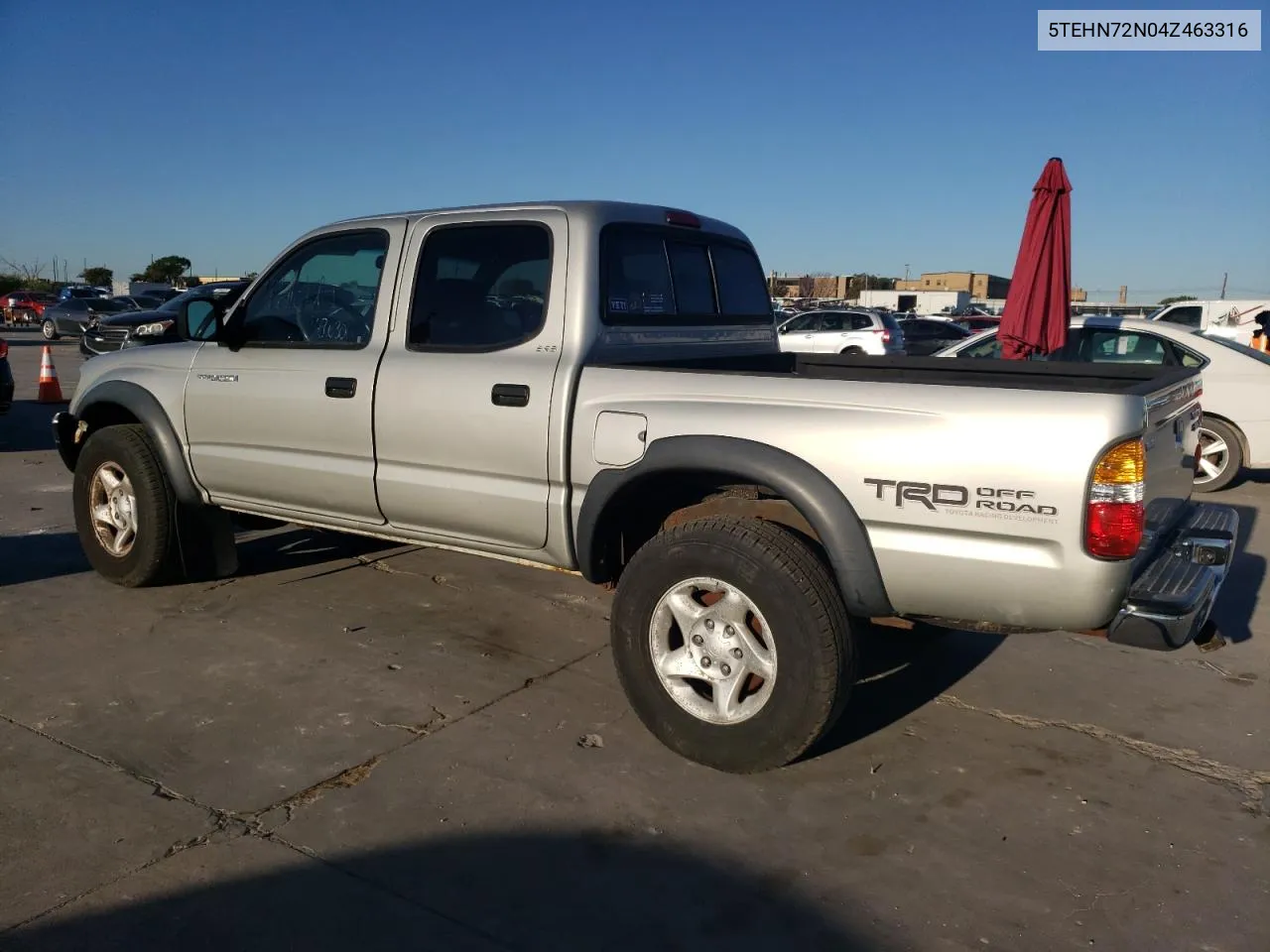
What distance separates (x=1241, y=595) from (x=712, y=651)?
156 inches

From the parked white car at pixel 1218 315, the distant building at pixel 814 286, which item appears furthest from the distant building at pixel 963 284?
the parked white car at pixel 1218 315

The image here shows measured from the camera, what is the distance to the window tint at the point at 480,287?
407cm

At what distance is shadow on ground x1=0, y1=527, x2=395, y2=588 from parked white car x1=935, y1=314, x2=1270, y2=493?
5175 mm

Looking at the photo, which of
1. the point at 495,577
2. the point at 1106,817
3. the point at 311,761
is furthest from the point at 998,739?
the point at 495,577

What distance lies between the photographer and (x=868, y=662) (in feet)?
15.1

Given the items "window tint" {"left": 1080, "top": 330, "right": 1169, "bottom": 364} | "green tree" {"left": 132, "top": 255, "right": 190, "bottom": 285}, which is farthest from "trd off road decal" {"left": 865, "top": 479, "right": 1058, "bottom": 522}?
"green tree" {"left": 132, "top": 255, "right": 190, "bottom": 285}

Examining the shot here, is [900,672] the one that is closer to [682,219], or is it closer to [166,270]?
[682,219]

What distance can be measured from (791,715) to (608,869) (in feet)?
2.56

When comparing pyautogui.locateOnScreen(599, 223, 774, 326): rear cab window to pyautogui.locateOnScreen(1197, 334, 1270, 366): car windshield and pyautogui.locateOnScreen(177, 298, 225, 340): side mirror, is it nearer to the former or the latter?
pyautogui.locateOnScreen(177, 298, 225, 340): side mirror

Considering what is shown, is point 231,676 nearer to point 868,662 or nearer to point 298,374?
point 298,374

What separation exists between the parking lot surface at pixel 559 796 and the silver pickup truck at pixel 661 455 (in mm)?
450

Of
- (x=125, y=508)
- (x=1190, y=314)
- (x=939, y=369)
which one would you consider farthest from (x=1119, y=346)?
(x=1190, y=314)

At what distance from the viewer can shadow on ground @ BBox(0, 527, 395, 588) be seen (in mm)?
5746

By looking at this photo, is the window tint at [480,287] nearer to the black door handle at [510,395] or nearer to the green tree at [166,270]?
the black door handle at [510,395]
